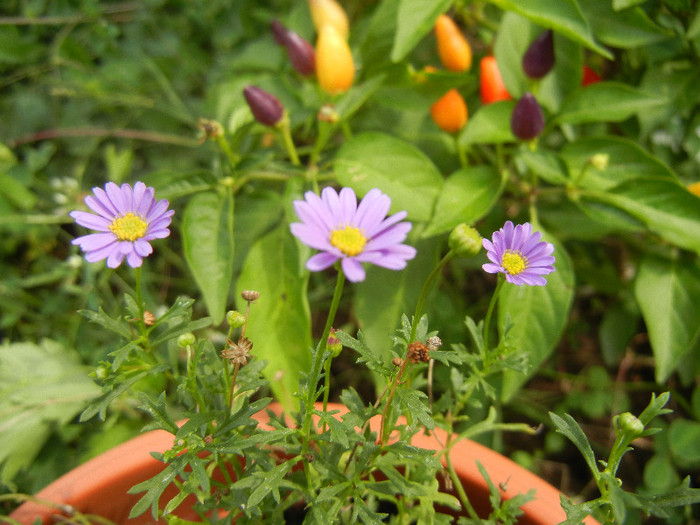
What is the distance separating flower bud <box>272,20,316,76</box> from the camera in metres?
0.86

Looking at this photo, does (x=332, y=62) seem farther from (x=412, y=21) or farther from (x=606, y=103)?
(x=606, y=103)

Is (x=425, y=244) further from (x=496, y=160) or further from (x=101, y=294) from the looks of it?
(x=101, y=294)

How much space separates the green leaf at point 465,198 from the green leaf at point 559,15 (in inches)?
8.4

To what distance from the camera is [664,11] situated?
2.85 ft

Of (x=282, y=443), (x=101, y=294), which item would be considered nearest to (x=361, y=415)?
(x=282, y=443)

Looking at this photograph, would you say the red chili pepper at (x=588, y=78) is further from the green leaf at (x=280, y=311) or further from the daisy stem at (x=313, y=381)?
the daisy stem at (x=313, y=381)

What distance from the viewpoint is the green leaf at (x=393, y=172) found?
29.5 inches

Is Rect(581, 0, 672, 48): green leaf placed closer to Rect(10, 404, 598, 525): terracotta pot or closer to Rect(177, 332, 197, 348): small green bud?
Rect(10, 404, 598, 525): terracotta pot

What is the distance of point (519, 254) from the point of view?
513 millimetres

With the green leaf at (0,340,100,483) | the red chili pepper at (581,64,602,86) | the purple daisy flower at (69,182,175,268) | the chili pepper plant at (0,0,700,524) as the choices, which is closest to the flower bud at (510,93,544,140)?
the chili pepper plant at (0,0,700,524)

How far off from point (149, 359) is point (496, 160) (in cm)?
66

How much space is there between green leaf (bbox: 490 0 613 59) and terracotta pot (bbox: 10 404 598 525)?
0.55 metres

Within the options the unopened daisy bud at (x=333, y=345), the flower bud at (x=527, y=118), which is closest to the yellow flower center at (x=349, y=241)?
the unopened daisy bud at (x=333, y=345)

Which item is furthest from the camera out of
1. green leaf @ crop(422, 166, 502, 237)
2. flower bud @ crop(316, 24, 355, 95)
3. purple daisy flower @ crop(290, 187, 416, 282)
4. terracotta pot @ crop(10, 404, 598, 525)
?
flower bud @ crop(316, 24, 355, 95)
